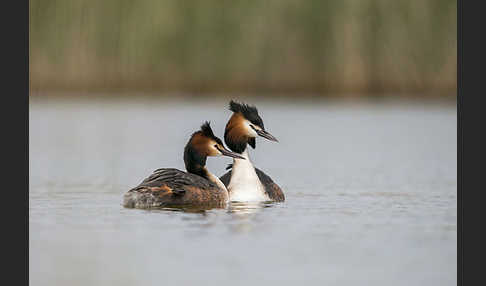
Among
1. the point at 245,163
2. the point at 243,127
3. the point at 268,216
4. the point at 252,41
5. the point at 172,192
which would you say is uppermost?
the point at 252,41

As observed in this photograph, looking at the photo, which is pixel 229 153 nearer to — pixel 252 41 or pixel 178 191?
pixel 178 191

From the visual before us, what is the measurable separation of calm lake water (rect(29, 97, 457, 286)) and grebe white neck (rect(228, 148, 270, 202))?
23cm

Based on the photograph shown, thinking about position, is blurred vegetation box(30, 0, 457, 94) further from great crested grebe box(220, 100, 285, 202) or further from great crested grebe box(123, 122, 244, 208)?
great crested grebe box(123, 122, 244, 208)

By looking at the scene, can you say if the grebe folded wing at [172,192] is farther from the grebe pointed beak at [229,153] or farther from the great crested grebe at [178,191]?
the grebe pointed beak at [229,153]

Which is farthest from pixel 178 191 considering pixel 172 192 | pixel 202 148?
pixel 202 148

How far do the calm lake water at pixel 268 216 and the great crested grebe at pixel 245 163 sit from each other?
0.75 feet

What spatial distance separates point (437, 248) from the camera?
25.7 ft

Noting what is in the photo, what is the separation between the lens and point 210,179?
32.2ft

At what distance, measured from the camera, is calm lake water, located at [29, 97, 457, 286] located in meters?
7.09

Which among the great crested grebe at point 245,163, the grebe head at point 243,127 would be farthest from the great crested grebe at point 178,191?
the grebe head at point 243,127

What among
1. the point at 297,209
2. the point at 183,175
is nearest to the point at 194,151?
the point at 183,175

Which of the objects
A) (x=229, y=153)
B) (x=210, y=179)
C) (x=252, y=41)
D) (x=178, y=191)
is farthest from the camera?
(x=252, y=41)

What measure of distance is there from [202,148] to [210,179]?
11.6 inches

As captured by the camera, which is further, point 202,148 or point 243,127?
point 243,127
